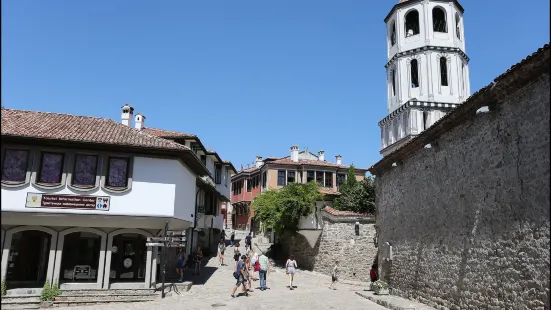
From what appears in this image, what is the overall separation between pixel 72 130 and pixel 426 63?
2672 centimetres

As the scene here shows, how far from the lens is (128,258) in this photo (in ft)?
55.5

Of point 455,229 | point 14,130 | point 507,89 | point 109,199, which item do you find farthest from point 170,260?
point 507,89

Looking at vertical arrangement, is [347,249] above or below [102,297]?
above

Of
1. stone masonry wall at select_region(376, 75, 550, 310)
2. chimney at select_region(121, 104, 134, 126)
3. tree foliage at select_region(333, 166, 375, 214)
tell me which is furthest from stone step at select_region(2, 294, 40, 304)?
tree foliage at select_region(333, 166, 375, 214)

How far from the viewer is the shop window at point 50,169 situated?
49.4 feet

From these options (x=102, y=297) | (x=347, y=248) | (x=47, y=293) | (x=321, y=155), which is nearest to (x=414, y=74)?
(x=347, y=248)

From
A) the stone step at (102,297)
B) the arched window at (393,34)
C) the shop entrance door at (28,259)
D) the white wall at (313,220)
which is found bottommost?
the stone step at (102,297)

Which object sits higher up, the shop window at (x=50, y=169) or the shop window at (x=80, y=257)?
the shop window at (x=50, y=169)

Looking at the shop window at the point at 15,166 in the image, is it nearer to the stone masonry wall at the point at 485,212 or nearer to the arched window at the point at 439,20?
the stone masonry wall at the point at 485,212

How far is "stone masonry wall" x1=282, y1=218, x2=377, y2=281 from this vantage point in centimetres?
2250

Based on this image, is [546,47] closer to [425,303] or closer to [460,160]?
[460,160]

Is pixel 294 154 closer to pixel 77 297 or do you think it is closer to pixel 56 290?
pixel 77 297

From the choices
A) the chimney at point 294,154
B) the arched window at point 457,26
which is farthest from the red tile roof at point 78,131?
the chimney at point 294,154

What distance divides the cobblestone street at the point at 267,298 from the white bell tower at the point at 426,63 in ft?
57.2
